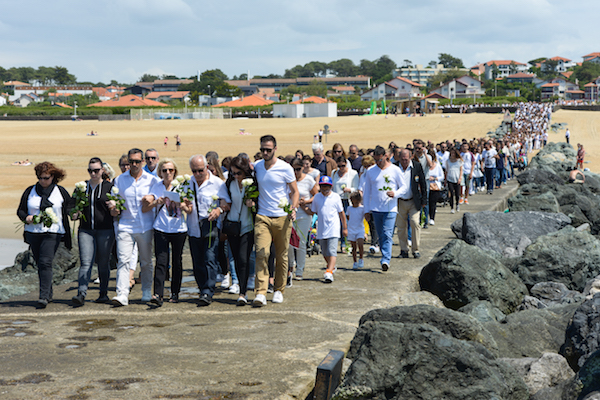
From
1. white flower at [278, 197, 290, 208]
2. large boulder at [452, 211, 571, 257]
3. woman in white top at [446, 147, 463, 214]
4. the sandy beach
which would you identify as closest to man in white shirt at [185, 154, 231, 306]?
white flower at [278, 197, 290, 208]

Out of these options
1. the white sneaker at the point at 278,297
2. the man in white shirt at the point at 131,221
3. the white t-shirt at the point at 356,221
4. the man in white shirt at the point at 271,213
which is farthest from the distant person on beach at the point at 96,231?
the white t-shirt at the point at 356,221

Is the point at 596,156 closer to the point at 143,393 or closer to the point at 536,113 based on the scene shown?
the point at 536,113

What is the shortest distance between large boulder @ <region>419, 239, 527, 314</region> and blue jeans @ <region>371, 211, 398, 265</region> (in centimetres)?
78

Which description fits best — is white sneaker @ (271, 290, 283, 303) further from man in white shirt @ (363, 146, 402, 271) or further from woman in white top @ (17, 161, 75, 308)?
woman in white top @ (17, 161, 75, 308)

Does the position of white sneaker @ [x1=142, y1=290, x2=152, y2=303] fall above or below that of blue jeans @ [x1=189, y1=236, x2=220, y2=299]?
below

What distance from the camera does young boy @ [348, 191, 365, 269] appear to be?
9.44m

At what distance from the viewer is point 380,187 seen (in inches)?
366

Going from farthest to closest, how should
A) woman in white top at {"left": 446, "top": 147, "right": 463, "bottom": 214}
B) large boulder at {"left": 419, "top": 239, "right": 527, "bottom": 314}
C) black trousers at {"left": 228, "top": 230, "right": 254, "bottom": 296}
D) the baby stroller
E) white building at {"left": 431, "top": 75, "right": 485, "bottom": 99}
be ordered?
white building at {"left": 431, "top": 75, "right": 485, "bottom": 99} → woman in white top at {"left": 446, "top": 147, "right": 463, "bottom": 214} → the baby stroller → large boulder at {"left": 419, "top": 239, "right": 527, "bottom": 314} → black trousers at {"left": 228, "top": 230, "right": 254, "bottom": 296}

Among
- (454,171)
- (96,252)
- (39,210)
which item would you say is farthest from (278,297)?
(454,171)

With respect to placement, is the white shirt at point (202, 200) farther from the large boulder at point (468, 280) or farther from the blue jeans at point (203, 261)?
the large boulder at point (468, 280)

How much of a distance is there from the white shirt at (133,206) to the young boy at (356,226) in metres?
3.28

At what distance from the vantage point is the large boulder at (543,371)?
5113 millimetres

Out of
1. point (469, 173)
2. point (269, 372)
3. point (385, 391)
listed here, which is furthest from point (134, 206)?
point (469, 173)

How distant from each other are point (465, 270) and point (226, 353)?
3.87 m
